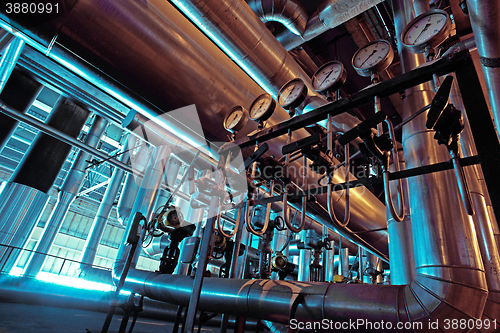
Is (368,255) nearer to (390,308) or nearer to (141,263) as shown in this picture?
(390,308)

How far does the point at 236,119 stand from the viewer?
68.7 inches

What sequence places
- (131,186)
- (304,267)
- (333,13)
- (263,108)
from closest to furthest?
(263,108)
(333,13)
(304,267)
(131,186)

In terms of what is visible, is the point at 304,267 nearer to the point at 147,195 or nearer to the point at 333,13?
the point at 147,195

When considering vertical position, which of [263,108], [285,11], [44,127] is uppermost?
[285,11]

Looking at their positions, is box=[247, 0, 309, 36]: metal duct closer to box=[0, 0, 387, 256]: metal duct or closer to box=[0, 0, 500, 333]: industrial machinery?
box=[0, 0, 500, 333]: industrial machinery

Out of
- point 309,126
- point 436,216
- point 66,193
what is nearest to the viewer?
point 436,216

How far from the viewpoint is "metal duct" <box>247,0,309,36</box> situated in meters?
2.35

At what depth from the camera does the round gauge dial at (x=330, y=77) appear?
148 centimetres

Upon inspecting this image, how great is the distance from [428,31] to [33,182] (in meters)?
4.35

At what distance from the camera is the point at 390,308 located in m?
1.35

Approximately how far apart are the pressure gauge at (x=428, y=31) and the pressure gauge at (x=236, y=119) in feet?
3.07

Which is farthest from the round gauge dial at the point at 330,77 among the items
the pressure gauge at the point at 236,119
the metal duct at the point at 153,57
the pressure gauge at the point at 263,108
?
the metal duct at the point at 153,57

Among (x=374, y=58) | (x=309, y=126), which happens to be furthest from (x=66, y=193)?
(x=374, y=58)

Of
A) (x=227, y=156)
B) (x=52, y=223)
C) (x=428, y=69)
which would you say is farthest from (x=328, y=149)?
(x=52, y=223)
